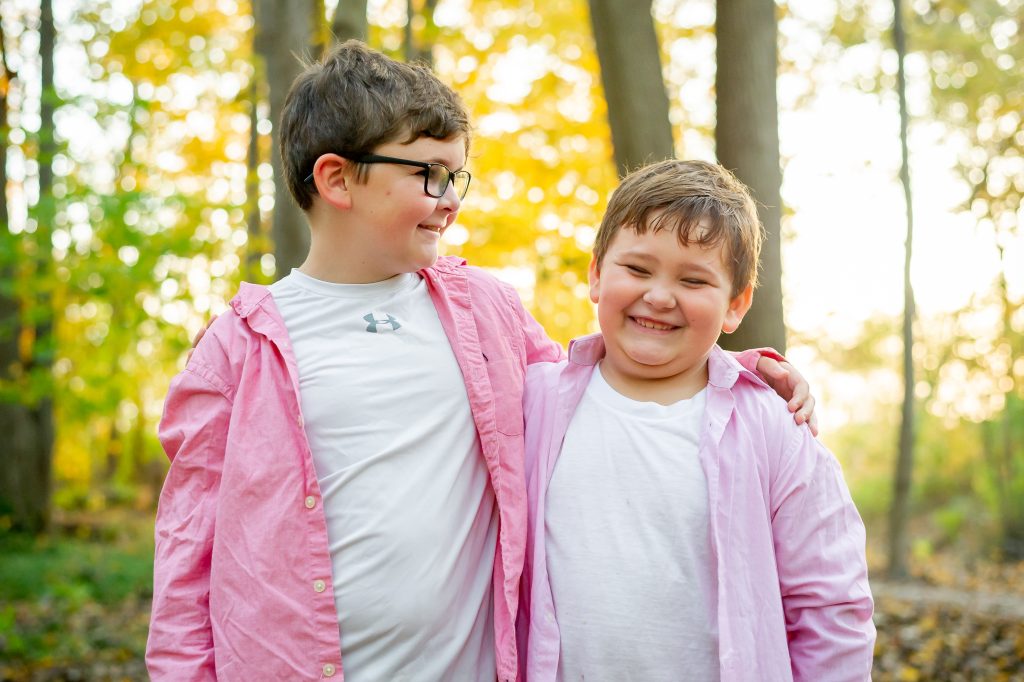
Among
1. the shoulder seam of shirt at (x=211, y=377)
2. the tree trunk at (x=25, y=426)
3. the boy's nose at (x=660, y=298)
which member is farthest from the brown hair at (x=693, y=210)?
the tree trunk at (x=25, y=426)

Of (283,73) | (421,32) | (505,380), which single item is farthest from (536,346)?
(421,32)

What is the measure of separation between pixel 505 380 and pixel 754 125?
5.61ft

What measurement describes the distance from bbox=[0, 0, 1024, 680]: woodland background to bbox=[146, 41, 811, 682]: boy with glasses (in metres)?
1.50

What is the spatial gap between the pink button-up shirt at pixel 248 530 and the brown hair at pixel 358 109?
44 cm

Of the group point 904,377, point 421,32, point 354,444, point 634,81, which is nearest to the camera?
point 354,444

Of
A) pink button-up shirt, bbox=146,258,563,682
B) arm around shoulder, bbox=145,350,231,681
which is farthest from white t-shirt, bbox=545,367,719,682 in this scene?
arm around shoulder, bbox=145,350,231,681

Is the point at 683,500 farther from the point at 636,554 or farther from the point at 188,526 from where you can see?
the point at 188,526

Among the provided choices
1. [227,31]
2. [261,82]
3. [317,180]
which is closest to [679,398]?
[317,180]

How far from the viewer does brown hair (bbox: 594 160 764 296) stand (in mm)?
2094

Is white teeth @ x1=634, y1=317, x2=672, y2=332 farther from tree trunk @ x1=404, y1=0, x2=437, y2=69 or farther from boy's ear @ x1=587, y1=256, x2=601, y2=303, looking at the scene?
tree trunk @ x1=404, y1=0, x2=437, y2=69

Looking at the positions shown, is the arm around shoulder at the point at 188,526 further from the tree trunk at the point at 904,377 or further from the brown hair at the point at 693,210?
the tree trunk at the point at 904,377

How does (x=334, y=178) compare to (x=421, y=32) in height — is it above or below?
below

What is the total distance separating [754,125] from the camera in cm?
340

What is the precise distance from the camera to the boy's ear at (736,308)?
2.19m
